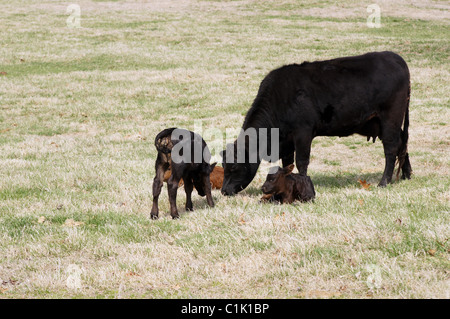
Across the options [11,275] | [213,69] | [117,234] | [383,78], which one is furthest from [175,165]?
[213,69]

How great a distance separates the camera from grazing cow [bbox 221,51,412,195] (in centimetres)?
896

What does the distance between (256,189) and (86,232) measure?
3638 millimetres

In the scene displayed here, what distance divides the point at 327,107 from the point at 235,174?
6.36 ft

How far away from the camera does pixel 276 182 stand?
816cm

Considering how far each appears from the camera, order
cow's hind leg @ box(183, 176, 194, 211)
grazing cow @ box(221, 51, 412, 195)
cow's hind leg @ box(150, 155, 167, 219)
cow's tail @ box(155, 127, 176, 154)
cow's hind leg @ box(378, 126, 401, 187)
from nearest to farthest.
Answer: cow's tail @ box(155, 127, 176, 154)
cow's hind leg @ box(150, 155, 167, 219)
cow's hind leg @ box(183, 176, 194, 211)
grazing cow @ box(221, 51, 412, 195)
cow's hind leg @ box(378, 126, 401, 187)

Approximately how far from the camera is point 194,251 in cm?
611

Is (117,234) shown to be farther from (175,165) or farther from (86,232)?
(175,165)

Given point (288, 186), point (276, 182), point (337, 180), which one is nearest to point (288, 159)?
point (337, 180)

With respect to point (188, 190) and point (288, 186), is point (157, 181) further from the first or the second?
point (288, 186)

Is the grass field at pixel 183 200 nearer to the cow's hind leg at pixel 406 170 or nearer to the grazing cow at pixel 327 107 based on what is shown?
the cow's hind leg at pixel 406 170

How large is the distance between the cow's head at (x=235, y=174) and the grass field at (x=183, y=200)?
0.24 metres

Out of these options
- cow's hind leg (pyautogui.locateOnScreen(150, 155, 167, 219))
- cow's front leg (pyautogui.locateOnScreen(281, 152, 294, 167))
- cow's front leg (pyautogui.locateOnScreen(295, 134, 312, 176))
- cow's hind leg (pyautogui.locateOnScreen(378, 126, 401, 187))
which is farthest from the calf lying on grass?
cow's hind leg (pyautogui.locateOnScreen(378, 126, 401, 187))

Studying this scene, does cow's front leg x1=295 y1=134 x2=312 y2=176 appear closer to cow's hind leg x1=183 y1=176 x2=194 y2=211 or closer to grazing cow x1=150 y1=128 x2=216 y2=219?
grazing cow x1=150 y1=128 x2=216 y2=219

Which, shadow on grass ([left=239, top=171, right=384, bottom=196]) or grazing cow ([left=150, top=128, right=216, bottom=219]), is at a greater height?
grazing cow ([left=150, top=128, right=216, bottom=219])
